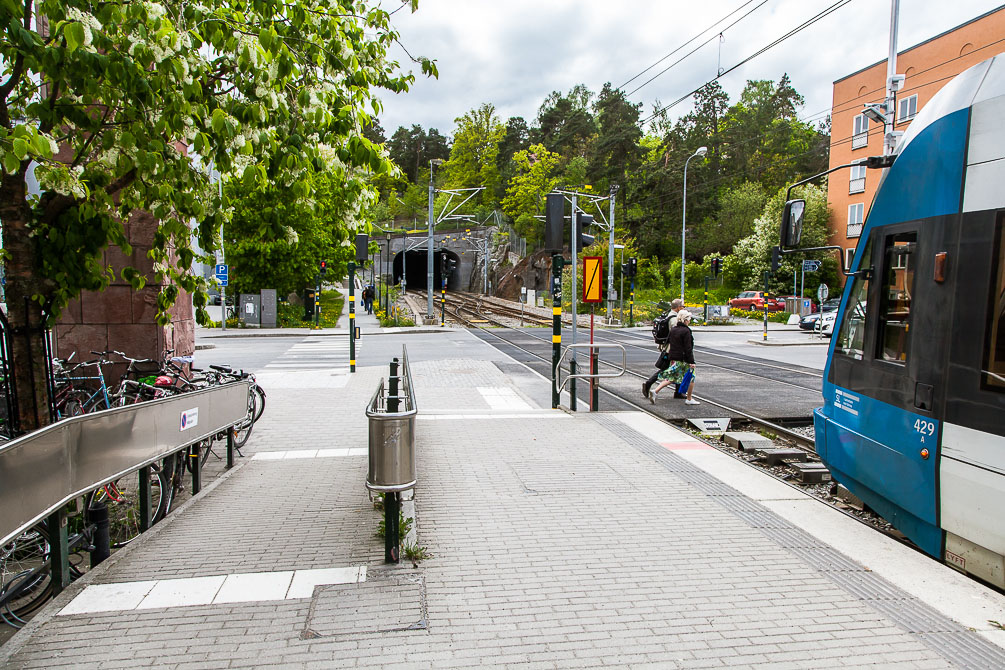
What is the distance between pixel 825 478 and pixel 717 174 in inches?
2728

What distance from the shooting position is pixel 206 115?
4477 mm

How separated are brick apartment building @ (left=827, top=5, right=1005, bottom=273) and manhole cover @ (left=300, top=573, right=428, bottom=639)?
29395 millimetres

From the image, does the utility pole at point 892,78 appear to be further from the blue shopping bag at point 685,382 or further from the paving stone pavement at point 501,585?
the paving stone pavement at point 501,585

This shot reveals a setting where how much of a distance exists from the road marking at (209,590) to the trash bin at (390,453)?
0.56 m

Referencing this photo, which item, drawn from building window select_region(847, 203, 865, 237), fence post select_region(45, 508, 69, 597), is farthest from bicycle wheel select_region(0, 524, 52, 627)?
building window select_region(847, 203, 865, 237)

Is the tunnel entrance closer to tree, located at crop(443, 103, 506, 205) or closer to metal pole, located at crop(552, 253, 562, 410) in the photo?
tree, located at crop(443, 103, 506, 205)

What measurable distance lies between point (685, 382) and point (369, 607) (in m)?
9.07

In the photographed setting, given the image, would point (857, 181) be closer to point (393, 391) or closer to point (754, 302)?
point (754, 302)

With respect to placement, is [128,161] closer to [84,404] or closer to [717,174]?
[84,404]

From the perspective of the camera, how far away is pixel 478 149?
94625 mm

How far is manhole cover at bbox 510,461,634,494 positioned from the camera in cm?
622

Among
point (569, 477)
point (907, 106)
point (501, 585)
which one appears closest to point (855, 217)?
point (907, 106)

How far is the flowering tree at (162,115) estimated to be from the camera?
3.75m

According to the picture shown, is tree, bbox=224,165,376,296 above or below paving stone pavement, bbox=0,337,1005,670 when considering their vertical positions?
above
